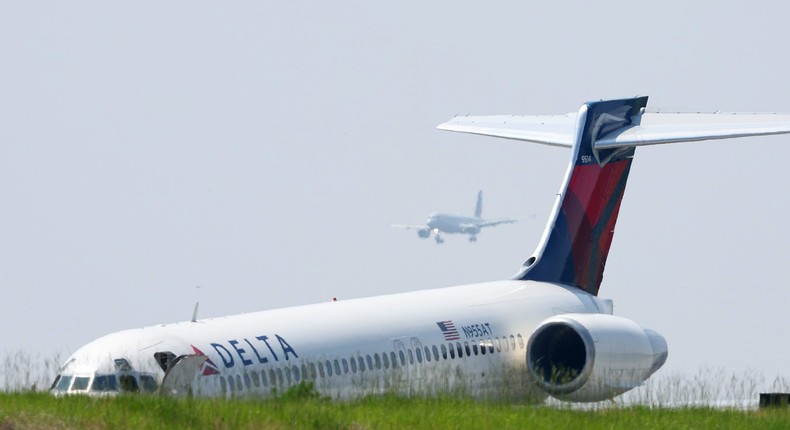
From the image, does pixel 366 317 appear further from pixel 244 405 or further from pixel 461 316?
pixel 244 405

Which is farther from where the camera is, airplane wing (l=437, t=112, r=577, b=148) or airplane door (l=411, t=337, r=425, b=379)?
airplane wing (l=437, t=112, r=577, b=148)

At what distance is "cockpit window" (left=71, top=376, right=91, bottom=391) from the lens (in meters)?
18.8

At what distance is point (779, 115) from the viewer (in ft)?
86.1

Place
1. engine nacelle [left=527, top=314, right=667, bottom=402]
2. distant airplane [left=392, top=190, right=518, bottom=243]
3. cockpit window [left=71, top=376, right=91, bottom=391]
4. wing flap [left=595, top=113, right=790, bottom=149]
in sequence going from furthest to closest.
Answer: distant airplane [left=392, top=190, right=518, bottom=243]
wing flap [left=595, top=113, right=790, bottom=149]
engine nacelle [left=527, top=314, right=667, bottom=402]
cockpit window [left=71, top=376, right=91, bottom=391]

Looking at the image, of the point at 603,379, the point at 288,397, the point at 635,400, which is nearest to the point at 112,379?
the point at 288,397

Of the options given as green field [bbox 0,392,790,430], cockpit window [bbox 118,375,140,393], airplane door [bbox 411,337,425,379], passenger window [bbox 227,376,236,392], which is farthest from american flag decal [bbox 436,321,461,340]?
cockpit window [bbox 118,375,140,393]

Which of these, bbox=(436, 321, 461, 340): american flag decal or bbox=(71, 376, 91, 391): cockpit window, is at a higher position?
bbox=(436, 321, 461, 340): american flag decal

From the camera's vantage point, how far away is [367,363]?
2206 centimetres

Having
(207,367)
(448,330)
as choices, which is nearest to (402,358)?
(448,330)

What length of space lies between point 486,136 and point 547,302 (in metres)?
4.65

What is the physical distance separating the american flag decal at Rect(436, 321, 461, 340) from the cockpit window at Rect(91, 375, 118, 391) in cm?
658

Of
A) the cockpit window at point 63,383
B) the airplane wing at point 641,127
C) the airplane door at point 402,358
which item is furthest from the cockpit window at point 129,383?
the airplane wing at point 641,127

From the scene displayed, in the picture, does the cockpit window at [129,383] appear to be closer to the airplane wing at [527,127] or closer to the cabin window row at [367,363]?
the cabin window row at [367,363]

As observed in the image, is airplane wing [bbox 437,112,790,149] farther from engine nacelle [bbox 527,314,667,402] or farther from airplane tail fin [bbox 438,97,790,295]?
engine nacelle [bbox 527,314,667,402]
